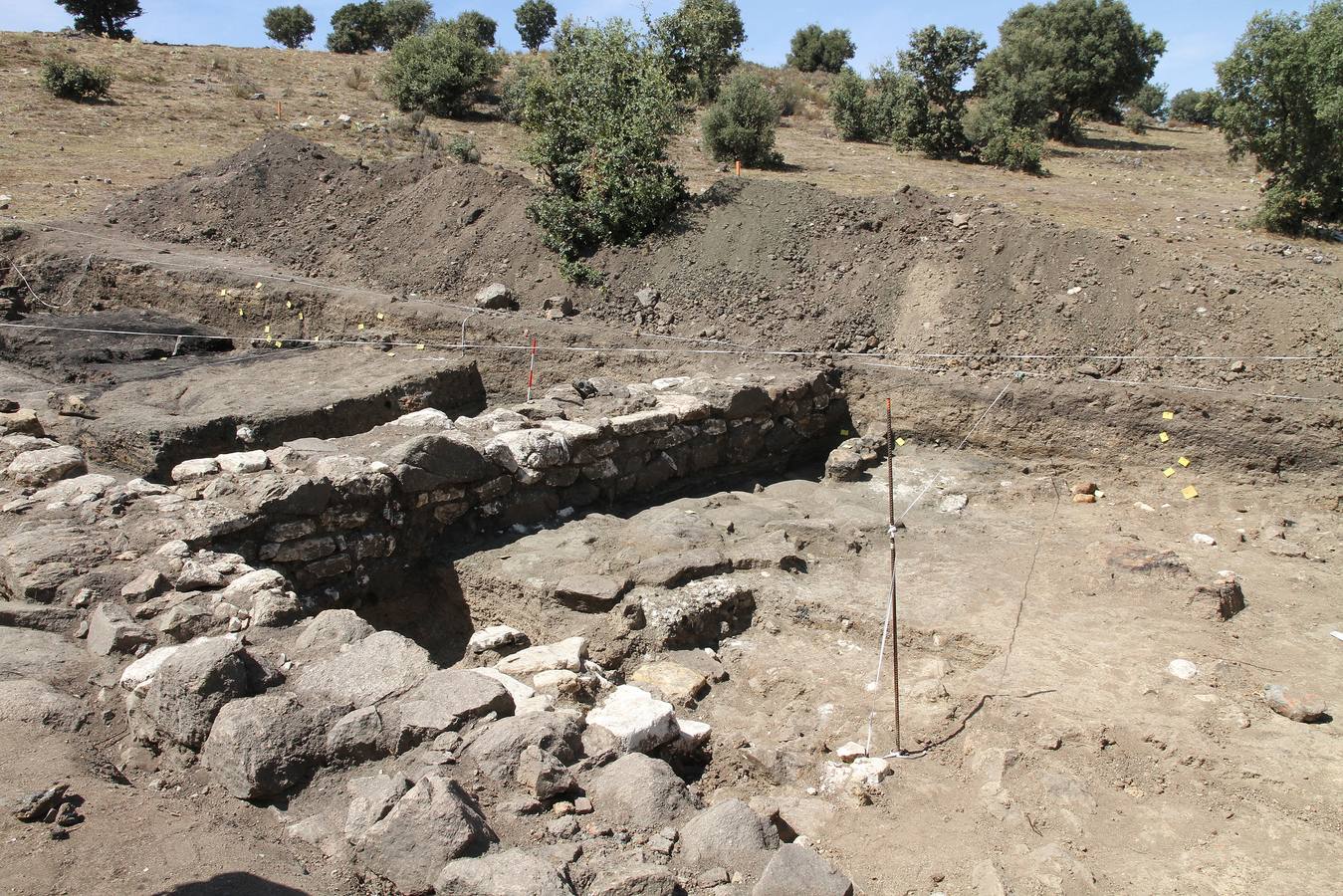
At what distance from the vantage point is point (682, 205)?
39.7 feet

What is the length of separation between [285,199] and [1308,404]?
13.5 metres

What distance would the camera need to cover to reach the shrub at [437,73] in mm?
21016

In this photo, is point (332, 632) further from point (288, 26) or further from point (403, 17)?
point (288, 26)

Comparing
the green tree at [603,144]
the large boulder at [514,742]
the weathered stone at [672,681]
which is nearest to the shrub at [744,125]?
the green tree at [603,144]

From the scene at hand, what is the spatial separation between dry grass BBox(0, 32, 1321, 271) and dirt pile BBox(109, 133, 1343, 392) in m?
1.29

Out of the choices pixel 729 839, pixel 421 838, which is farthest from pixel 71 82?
pixel 729 839

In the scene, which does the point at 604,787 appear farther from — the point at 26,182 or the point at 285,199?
the point at 26,182

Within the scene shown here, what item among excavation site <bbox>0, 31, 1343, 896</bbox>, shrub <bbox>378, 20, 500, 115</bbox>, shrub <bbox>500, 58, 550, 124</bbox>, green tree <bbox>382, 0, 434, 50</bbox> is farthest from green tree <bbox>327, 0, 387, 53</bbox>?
excavation site <bbox>0, 31, 1343, 896</bbox>

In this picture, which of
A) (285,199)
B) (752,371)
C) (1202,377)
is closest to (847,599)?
(752,371)

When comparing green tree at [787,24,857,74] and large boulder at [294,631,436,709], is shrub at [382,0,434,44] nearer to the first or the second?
green tree at [787,24,857,74]

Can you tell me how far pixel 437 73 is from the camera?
2088 centimetres

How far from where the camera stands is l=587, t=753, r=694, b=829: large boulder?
337 cm

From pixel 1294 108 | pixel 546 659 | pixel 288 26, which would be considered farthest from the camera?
pixel 288 26

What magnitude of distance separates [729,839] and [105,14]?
A: 1573 inches
